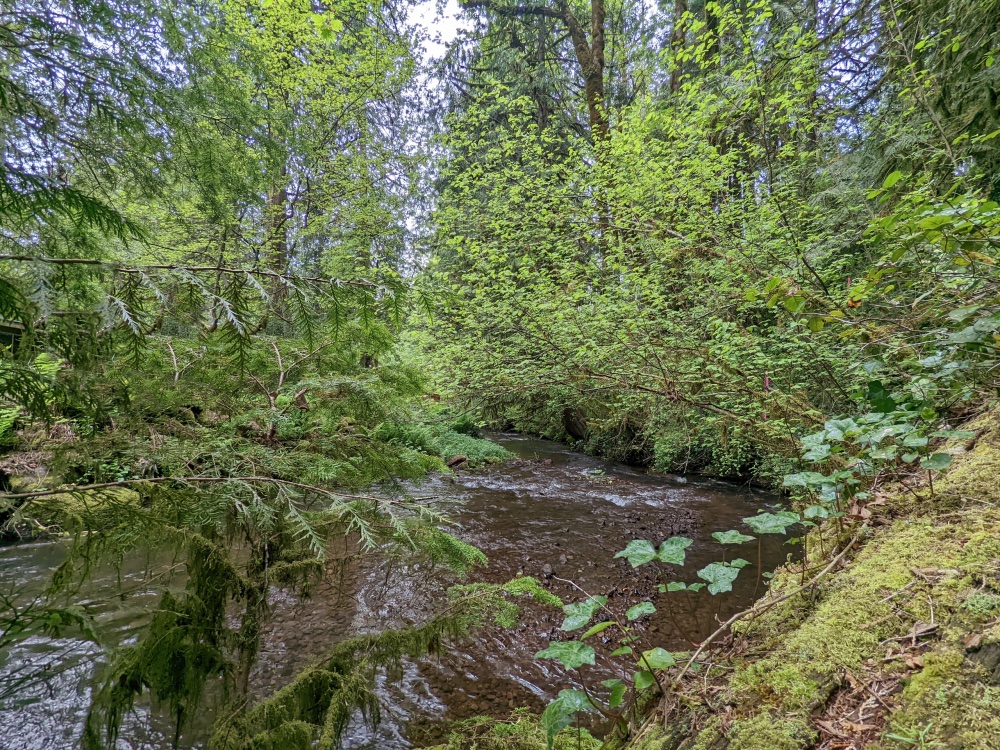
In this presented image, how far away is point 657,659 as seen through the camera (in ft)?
4.76

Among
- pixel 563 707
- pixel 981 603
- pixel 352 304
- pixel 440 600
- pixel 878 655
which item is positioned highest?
pixel 352 304

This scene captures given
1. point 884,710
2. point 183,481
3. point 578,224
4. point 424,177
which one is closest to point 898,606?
point 884,710

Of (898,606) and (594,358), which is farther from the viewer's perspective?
(594,358)

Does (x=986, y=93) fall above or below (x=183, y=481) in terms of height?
above

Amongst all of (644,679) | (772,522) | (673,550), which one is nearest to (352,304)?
(673,550)

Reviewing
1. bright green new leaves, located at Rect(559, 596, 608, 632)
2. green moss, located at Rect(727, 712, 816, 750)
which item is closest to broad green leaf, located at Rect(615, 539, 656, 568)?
bright green new leaves, located at Rect(559, 596, 608, 632)

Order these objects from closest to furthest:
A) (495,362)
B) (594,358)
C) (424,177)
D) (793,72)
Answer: (793,72) → (594,358) → (495,362) → (424,177)

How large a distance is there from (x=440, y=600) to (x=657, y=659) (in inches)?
117

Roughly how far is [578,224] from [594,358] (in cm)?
250

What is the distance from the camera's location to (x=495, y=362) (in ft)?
21.8

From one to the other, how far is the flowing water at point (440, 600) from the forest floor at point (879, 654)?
361 millimetres

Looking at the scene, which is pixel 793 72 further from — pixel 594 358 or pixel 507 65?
pixel 507 65

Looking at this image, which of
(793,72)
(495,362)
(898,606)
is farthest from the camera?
(495,362)

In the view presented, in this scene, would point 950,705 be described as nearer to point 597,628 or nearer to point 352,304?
point 597,628
